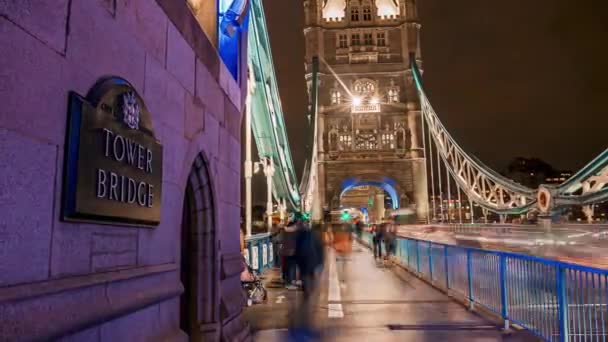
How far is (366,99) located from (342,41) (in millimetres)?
9150

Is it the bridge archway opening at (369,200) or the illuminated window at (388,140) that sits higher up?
the illuminated window at (388,140)

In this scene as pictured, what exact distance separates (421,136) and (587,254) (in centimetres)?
4629

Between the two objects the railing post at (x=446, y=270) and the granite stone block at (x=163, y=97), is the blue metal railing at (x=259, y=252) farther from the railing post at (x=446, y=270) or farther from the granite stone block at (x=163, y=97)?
the granite stone block at (x=163, y=97)

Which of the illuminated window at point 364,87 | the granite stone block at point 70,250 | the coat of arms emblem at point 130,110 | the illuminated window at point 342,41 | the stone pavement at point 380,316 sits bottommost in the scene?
the stone pavement at point 380,316

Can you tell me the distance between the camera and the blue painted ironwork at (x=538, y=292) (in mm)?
4586

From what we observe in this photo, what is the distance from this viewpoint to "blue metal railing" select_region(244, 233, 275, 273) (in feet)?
37.0

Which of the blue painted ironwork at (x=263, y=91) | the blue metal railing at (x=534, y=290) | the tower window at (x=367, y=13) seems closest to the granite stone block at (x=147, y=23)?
the blue metal railing at (x=534, y=290)

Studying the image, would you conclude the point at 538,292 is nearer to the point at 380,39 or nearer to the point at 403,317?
the point at 403,317

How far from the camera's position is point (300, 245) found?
7.76 meters

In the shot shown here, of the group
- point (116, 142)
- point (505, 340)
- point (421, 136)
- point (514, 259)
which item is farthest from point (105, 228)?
point (421, 136)

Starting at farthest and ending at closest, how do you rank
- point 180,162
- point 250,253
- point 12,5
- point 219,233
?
point 250,253 → point 219,233 → point 180,162 → point 12,5

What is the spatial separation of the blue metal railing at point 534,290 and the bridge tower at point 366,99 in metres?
45.6

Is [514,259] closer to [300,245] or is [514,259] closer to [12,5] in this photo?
[300,245]

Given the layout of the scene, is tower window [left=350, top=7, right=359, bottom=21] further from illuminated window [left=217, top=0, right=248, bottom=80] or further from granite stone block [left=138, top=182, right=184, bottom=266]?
granite stone block [left=138, top=182, right=184, bottom=266]
